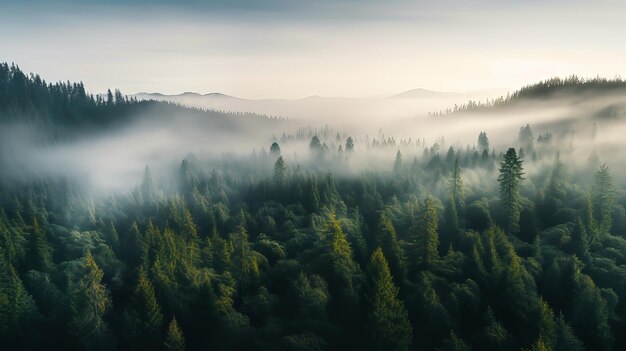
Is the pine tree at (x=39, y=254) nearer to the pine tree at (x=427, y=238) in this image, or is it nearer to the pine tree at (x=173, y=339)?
the pine tree at (x=173, y=339)

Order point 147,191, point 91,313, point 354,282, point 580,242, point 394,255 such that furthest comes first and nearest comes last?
point 147,191 < point 580,242 < point 394,255 < point 354,282 < point 91,313

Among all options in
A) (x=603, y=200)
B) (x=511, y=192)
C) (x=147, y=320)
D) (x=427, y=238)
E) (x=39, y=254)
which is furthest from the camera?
(x=511, y=192)

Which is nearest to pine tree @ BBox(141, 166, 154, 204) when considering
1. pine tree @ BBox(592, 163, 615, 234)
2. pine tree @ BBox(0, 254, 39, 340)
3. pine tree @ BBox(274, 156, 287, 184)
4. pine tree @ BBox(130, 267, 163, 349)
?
pine tree @ BBox(274, 156, 287, 184)

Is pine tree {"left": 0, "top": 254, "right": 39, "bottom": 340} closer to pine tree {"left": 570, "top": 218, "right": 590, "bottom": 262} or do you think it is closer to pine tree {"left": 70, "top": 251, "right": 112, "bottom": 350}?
pine tree {"left": 70, "top": 251, "right": 112, "bottom": 350}

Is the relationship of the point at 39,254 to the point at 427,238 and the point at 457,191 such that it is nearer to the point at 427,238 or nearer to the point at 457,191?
the point at 427,238

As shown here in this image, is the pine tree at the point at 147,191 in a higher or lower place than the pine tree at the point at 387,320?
higher

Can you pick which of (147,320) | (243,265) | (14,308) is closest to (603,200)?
(243,265)

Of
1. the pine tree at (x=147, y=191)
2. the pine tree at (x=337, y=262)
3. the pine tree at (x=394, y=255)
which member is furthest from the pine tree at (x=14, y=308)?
the pine tree at (x=147, y=191)
